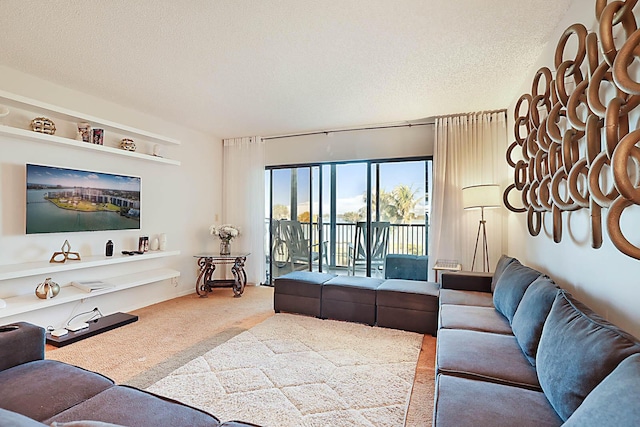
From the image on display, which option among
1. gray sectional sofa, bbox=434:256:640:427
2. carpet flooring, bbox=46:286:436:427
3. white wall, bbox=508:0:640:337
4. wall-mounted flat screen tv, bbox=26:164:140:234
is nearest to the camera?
gray sectional sofa, bbox=434:256:640:427

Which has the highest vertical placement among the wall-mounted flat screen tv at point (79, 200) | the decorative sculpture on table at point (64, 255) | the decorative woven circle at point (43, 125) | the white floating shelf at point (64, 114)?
the white floating shelf at point (64, 114)

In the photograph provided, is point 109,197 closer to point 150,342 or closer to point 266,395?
point 150,342

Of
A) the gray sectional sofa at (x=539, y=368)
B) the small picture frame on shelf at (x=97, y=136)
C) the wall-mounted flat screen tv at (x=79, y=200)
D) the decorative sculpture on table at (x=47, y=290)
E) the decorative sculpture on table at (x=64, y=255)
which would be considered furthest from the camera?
the small picture frame on shelf at (x=97, y=136)

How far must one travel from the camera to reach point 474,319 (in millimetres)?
2342

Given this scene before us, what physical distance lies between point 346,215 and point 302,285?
5.48 feet

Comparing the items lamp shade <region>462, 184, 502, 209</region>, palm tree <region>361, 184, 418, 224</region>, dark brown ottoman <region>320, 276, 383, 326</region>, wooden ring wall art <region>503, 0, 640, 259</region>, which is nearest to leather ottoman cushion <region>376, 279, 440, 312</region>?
dark brown ottoman <region>320, 276, 383, 326</region>

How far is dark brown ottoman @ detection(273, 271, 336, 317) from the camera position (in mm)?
3713

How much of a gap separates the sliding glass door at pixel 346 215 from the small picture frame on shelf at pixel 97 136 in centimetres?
252

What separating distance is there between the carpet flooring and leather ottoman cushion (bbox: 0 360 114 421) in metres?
0.84

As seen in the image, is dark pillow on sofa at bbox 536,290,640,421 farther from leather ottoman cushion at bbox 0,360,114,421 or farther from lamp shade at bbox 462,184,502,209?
lamp shade at bbox 462,184,502,209

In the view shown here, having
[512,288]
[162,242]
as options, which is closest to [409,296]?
[512,288]

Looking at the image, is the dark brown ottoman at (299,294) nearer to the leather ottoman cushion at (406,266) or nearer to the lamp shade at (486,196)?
the leather ottoman cushion at (406,266)

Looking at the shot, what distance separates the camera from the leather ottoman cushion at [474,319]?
2.18 metres

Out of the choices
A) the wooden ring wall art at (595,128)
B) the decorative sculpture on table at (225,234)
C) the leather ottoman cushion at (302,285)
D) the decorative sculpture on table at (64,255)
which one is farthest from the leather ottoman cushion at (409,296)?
the decorative sculpture on table at (64,255)
